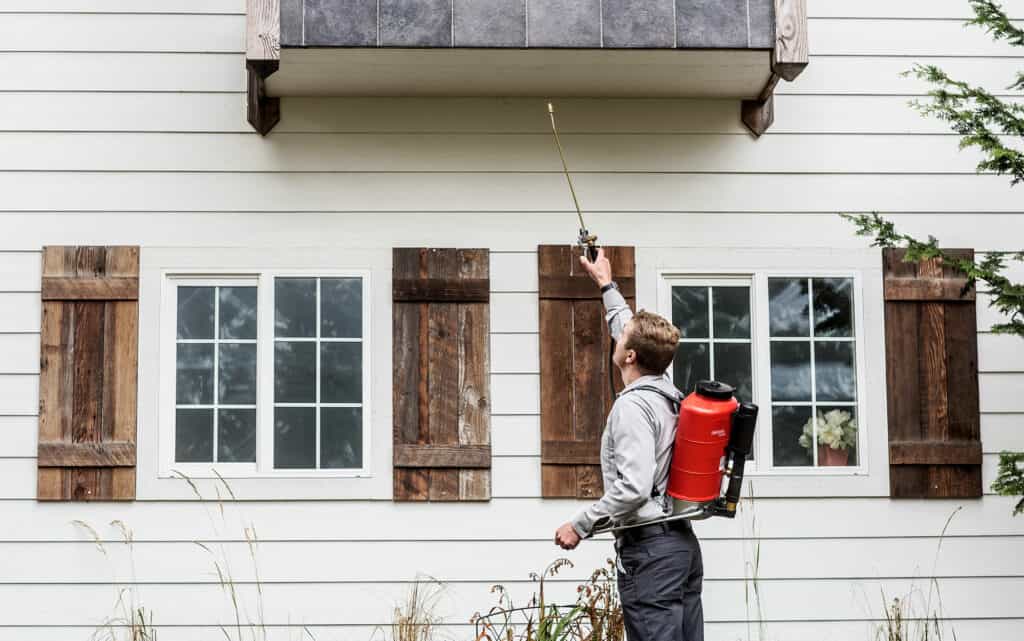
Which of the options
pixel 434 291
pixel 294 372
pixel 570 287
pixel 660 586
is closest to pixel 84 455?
pixel 294 372

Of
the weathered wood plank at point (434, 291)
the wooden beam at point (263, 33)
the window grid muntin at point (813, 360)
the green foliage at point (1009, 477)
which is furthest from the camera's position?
the window grid muntin at point (813, 360)

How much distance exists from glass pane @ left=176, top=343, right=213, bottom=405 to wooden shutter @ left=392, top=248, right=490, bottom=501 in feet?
3.07

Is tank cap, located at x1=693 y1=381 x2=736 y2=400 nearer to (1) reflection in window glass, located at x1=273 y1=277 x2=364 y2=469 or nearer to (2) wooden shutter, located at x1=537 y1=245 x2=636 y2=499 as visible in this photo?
(2) wooden shutter, located at x1=537 y1=245 x2=636 y2=499

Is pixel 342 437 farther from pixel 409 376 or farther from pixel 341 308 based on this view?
pixel 341 308

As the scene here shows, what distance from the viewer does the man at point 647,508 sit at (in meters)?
3.56

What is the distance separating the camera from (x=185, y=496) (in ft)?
16.7

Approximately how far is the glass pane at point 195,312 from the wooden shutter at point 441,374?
3.08ft

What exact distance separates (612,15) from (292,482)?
2.64 meters

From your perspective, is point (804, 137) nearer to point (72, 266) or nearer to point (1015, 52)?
point (1015, 52)

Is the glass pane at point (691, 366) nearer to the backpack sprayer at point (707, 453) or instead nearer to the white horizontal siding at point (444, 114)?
the white horizontal siding at point (444, 114)

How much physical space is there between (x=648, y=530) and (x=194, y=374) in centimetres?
264

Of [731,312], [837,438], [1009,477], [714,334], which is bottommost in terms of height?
[1009,477]

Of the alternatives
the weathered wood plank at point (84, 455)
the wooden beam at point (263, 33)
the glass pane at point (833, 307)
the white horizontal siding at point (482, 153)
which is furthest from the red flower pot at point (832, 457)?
the weathered wood plank at point (84, 455)

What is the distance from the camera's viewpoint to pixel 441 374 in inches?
203
